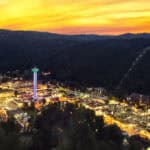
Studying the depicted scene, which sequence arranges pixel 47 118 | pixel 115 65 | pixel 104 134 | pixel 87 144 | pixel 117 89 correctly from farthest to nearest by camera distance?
1. pixel 115 65
2. pixel 117 89
3. pixel 47 118
4. pixel 104 134
5. pixel 87 144

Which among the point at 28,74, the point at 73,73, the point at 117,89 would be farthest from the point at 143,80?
the point at 28,74

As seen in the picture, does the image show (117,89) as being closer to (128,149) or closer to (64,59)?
(64,59)

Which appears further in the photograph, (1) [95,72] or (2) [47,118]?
(1) [95,72]

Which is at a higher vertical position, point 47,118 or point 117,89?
point 47,118

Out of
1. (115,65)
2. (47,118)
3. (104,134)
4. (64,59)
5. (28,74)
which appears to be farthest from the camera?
(64,59)

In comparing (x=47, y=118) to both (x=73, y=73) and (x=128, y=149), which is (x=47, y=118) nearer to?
(x=128, y=149)

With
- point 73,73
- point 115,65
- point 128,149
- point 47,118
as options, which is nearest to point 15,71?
point 73,73
